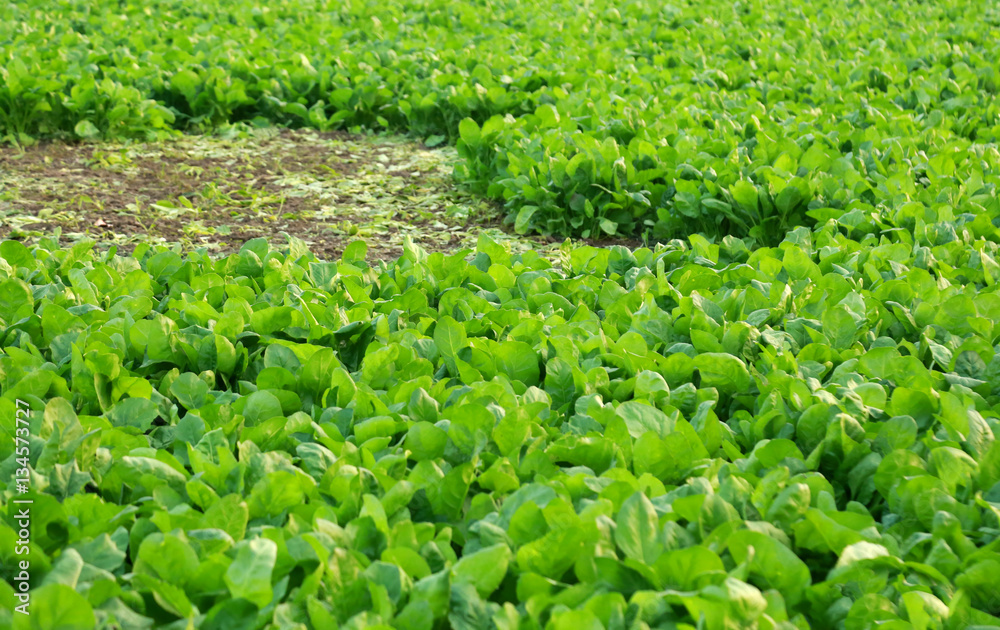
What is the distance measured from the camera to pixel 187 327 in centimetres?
A: 324

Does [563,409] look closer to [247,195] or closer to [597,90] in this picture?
[247,195]

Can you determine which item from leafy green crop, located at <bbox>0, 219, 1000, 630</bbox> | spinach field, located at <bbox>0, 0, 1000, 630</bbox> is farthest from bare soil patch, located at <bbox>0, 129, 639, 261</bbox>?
leafy green crop, located at <bbox>0, 219, 1000, 630</bbox>

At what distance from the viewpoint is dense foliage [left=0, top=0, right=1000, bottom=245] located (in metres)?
5.21

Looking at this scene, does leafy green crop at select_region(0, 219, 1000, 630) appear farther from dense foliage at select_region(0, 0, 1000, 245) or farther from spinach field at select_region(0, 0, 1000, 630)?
dense foliage at select_region(0, 0, 1000, 245)

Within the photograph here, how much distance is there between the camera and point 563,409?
2.81 metres

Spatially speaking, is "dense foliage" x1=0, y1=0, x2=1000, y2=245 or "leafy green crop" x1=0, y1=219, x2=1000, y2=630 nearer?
"leafy green crop" x1=0, y1=219, x2=1000, y2=630

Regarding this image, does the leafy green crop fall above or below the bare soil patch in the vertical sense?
above

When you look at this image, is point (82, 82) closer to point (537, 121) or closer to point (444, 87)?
point (444, 87)

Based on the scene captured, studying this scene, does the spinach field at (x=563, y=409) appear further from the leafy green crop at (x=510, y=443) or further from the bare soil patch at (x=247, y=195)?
the bare soil patch at (x=247, y=195)

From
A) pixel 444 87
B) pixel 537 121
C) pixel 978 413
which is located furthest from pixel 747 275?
pixel 444 87

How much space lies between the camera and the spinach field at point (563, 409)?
1.91 m

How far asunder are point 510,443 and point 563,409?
1.29 ft

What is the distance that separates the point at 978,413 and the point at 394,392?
1738 millimetres

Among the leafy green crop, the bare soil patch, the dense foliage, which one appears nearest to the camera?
the leafy green crop
